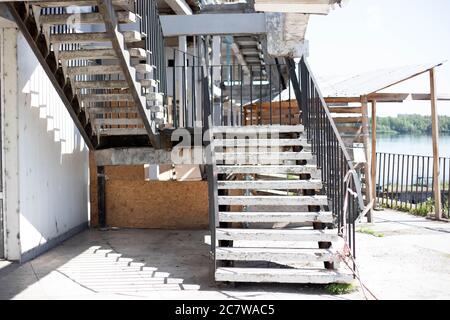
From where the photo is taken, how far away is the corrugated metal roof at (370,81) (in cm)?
941

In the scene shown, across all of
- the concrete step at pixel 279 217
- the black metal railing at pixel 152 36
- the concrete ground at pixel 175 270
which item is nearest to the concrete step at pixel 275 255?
the concrete ground at pixel 175 270

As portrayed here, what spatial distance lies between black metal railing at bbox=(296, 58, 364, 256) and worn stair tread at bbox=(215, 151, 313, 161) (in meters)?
0.19

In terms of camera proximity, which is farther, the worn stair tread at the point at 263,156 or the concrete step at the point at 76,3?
the worn stair tread at the point at 263,156

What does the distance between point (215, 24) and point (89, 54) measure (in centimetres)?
459

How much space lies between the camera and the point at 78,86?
6.80 m

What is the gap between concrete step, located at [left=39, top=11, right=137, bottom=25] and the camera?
17.3 ft

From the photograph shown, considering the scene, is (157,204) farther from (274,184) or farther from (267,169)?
(274,184)

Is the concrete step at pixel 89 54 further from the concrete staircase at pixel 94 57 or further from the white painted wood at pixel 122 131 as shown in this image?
the white painted wood at pixel 122 131

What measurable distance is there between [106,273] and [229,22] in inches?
239

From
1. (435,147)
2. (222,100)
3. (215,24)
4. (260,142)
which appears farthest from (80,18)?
(435,147)

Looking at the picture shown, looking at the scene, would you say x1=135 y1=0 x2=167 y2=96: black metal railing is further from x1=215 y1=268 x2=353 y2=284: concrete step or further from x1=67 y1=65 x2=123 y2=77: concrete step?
x1=215 y1=268 x2=353 y2=284: concrete step
